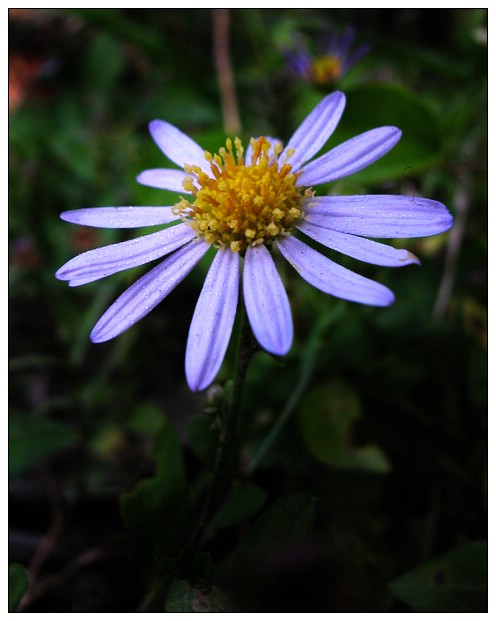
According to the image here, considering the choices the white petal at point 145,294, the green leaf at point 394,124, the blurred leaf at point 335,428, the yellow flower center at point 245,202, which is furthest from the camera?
the green leaf at point 394,124

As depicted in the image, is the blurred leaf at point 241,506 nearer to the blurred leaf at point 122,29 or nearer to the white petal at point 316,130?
the white petal at point 316,130

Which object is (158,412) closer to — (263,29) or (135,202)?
(135,202)

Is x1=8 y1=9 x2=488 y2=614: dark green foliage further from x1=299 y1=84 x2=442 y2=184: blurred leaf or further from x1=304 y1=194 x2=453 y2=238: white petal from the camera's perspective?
x1=304 y1=194 x2=453 y2=238: white petal

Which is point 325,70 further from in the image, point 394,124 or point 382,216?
point 382,216

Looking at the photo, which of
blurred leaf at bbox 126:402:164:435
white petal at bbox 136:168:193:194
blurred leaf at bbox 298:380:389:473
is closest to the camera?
white petal at bbox 136:168:193:194

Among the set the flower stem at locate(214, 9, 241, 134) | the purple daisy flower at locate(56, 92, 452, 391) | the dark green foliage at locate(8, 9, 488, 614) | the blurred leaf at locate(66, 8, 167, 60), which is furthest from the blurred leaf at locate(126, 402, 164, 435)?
the blurred leaf at locate(66, 8, 167, 60)

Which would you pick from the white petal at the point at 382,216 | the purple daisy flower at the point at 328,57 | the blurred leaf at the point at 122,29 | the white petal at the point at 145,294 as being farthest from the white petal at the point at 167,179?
the blurred leaf at the point at 122,29
